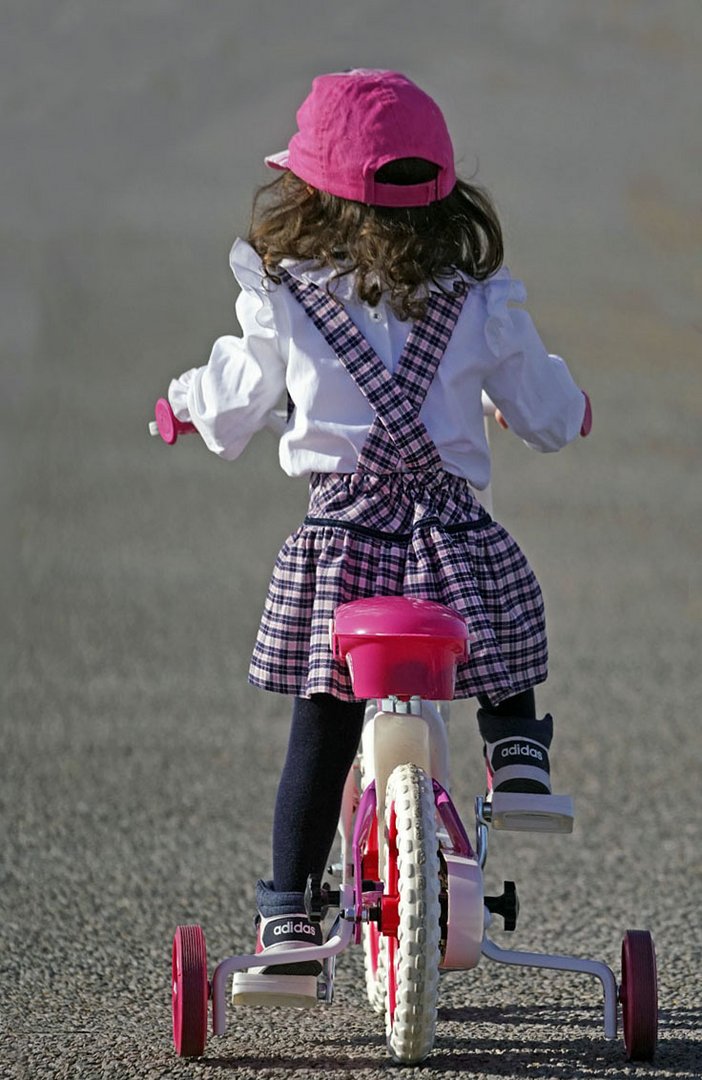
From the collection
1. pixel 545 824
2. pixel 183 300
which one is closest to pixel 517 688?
pixel 545 824

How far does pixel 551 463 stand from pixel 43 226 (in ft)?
33.3

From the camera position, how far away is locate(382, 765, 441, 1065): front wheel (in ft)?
9.94

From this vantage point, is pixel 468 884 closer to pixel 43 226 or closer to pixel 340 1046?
pixel 340 1046

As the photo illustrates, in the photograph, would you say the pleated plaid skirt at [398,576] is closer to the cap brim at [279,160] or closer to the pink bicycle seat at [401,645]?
the pink bicycle seat at [401,645]

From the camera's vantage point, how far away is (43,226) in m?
20.7

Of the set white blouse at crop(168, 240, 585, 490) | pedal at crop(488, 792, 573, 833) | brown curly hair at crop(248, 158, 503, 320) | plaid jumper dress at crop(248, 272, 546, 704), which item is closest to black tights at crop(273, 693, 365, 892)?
plaid jumper dress at crop(248, 272, 546, 704)

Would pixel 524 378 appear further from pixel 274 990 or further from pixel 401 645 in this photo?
pixel 274 990

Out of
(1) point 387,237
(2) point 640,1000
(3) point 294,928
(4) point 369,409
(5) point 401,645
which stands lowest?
(2) point 640,1000

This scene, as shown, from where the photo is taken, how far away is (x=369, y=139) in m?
3.40

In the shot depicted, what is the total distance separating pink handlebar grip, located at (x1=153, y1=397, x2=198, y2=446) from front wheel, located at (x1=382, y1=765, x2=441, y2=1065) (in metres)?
0.93

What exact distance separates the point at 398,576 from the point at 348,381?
0.40m

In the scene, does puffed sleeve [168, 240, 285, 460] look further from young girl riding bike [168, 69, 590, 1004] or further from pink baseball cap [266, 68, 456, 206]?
pink baseball cap [266, 68, 456, 206]

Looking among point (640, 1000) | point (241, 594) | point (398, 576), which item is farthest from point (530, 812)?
point (241, 594)

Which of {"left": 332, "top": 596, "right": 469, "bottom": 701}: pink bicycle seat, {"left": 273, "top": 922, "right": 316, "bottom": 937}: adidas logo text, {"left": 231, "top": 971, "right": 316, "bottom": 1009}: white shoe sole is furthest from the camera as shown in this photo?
{"left": 273, "top": 922, "right": 316, "bottom": 937}: adidas logo text
